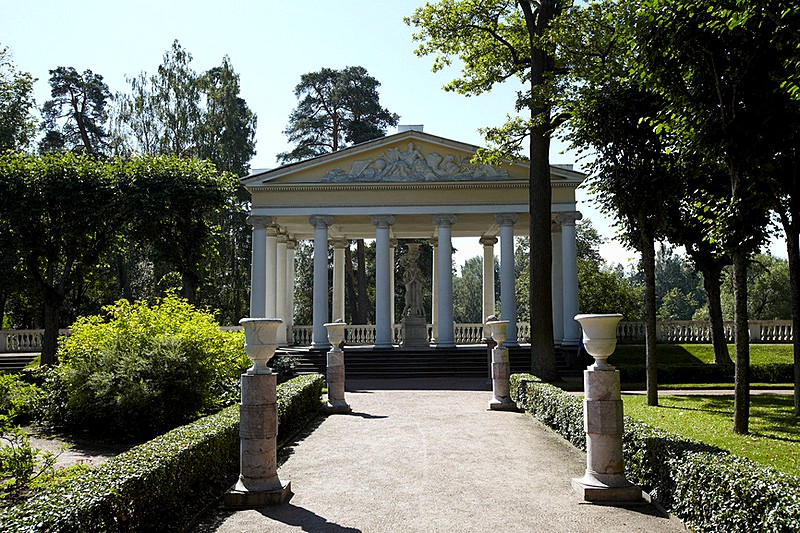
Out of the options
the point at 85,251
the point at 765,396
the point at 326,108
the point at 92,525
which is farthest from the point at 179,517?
the point at 326,108

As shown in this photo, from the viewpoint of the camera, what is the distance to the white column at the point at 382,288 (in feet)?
111

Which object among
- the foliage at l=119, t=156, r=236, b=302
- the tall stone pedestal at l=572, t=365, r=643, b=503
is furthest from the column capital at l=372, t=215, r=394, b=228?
the tall stone pedestal at l=572, t=365, r=643, b=503

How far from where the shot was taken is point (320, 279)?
34.4 meters

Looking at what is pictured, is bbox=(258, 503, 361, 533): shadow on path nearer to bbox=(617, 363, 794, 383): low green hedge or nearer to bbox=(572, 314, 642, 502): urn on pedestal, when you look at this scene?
bbox=(572, 314, 642, 502): urn on pedestal

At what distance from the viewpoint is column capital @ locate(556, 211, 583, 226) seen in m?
34.1

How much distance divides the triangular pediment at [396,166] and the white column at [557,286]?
3883 mm

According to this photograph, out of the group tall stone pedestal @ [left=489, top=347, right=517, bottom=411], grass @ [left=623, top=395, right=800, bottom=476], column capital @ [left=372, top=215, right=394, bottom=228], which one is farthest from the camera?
column capital @ [left=372, top=215, right=394, bottom=228]

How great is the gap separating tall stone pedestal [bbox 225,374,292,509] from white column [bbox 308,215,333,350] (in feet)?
78.0

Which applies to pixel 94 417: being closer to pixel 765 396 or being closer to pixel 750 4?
pixel 750 4

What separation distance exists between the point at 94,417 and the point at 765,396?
18.5 meters

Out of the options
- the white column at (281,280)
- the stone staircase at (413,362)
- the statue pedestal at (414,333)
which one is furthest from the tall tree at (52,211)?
the statue pedestal at (414,333)

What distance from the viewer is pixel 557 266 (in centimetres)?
3597

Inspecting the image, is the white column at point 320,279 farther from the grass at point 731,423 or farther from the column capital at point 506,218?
the grass at point 731,423

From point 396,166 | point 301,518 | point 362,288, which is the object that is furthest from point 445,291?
point 301,518
